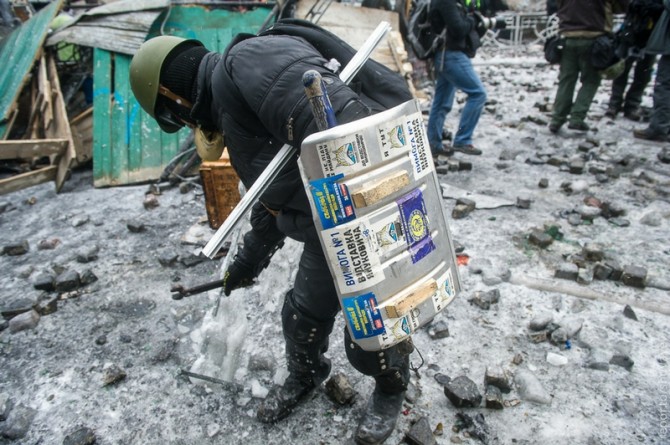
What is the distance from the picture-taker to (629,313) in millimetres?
2584

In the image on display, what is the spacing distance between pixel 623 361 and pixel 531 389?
0.57m

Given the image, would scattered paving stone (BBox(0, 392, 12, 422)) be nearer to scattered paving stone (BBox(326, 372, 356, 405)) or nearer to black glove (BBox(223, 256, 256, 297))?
black glove (BBox(223, 256, 256, 297))

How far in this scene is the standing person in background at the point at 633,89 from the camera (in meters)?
5.85

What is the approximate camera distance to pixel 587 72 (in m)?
5.40

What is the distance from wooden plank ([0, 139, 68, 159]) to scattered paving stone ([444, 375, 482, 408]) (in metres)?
4.94

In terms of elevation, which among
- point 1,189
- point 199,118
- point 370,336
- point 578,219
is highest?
point 199,118

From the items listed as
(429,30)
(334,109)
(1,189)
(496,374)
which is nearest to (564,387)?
(496,374)

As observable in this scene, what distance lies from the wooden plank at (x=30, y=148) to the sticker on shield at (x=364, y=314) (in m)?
4.87

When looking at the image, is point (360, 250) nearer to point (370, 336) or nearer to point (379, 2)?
point (370, 336)

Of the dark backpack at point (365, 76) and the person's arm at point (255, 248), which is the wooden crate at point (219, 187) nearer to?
the person's arm at point (255, 248)

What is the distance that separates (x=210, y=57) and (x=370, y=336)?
4.24ft

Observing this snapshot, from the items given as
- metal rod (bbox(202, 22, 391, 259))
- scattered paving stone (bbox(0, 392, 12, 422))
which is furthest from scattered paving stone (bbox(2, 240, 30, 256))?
metal rod (bbox(202, 22, 391, 259))

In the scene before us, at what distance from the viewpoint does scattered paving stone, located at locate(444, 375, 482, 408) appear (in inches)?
82.2

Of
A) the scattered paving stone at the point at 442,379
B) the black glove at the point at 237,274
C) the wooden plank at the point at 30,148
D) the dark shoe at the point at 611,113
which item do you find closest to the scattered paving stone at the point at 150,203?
the wooden plank at the point at 30,148
